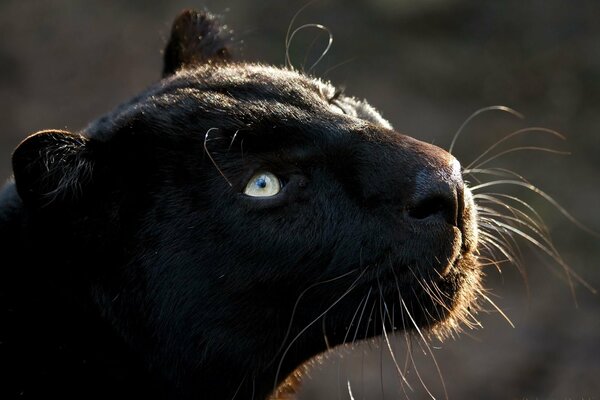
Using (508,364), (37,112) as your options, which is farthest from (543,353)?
(37,112)

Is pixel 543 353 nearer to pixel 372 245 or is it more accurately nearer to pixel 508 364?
pixel 508 364

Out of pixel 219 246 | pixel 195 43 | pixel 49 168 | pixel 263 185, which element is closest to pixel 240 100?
pixel 263 185

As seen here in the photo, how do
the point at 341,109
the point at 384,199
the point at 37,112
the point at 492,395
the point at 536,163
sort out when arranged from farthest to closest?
the point at 37,112, the point at 536,163, the point at 492,395, the point at 341,109, the point at 384,199

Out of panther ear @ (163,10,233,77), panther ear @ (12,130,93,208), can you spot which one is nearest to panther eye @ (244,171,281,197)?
panther ear @ (12,130,93,208)

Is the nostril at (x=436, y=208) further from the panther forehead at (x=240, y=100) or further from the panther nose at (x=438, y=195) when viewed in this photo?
the panther forehead at (x=240, y=100)

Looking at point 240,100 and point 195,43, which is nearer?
point 240,100

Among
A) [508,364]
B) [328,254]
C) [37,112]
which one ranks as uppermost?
[37,112]

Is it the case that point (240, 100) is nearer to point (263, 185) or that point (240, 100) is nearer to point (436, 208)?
point (263, 185)
